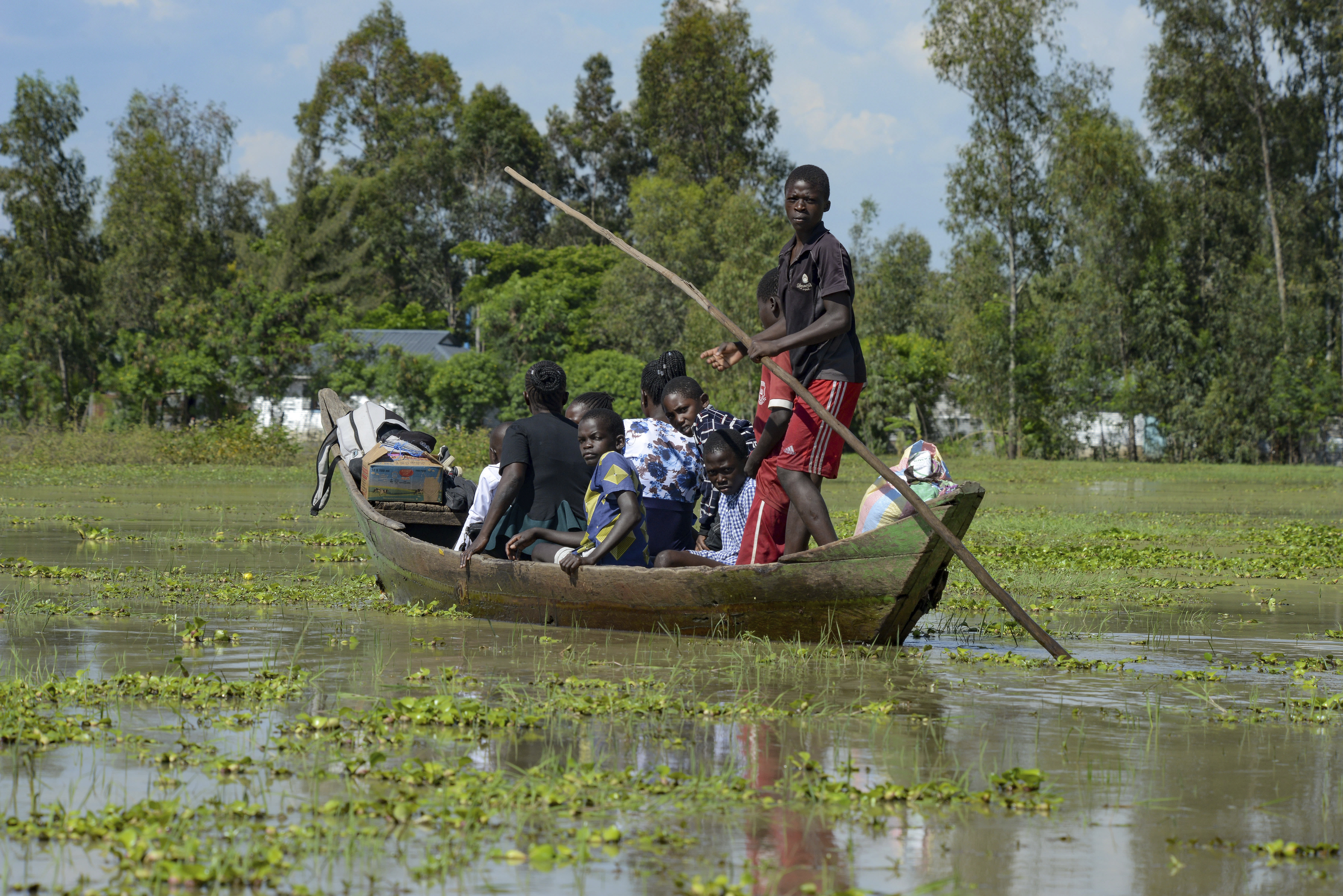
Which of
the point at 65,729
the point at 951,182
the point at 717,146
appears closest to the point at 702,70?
the point at 717,146

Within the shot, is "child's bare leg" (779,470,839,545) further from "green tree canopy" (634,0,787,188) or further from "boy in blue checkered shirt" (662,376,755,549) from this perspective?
"green tree canopy" (634,0,787,188)

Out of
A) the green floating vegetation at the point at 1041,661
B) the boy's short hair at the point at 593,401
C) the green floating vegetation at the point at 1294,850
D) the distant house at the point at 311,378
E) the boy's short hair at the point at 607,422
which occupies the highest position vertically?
the distant house at the point at 311,378

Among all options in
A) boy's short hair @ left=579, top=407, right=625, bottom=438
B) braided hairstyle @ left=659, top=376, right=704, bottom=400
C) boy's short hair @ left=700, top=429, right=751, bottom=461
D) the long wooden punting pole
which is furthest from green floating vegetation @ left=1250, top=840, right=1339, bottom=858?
braided hairstyle @ left=659, top=376, right=704, bottom=400

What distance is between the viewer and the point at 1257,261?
4081cm

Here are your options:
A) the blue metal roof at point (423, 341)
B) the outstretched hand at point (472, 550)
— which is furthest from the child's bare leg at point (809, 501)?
the blue metal roof at point (423, 341)

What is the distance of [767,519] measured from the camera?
704 cm

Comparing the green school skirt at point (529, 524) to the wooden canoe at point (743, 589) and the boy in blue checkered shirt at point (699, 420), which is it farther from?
the boy in blue checkered shirt at point (699, 420)

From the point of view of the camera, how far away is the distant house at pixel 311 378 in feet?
117

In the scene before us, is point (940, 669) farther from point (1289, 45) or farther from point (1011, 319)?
point (1289, 45)

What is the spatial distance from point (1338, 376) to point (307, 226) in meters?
33.9

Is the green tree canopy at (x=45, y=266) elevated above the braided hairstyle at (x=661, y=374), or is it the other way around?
the green tree canopy at (x=45, y=266)

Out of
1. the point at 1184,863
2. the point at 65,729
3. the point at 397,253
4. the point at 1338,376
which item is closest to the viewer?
the point at 1184,863

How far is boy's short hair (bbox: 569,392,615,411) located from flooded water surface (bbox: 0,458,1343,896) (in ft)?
4.90

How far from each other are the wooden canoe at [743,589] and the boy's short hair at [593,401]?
1208 mm
